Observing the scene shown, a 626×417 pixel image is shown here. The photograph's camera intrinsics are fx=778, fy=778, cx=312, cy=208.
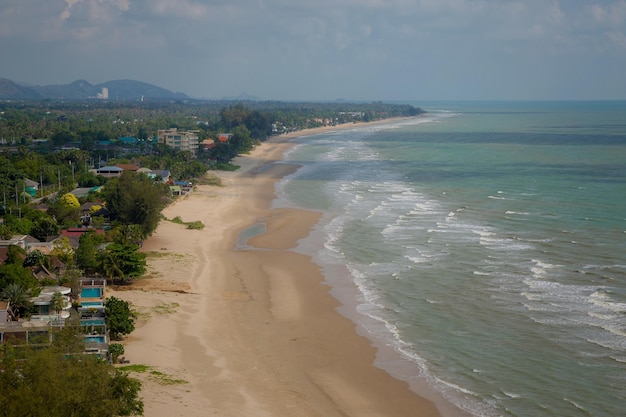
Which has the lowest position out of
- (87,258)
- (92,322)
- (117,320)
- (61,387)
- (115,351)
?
(115,351)

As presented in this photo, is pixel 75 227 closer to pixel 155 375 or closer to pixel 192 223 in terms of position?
pixel 192 223

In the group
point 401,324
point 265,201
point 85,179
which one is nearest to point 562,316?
point 401,324

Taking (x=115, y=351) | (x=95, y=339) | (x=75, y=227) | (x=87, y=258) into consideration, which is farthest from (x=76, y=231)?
(x=115, y=351)

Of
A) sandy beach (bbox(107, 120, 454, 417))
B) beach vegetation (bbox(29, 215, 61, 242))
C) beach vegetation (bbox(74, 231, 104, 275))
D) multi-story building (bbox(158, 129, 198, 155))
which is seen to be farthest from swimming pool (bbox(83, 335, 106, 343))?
multi-story building (bbox(158, 129, 198, 155))

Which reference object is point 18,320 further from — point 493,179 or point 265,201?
point 493,179

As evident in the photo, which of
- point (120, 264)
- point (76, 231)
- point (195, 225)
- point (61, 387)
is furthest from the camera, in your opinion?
point (195, 225)

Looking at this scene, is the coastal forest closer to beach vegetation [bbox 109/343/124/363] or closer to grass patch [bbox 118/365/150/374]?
grass patch [bbox 118/365/150/374]
